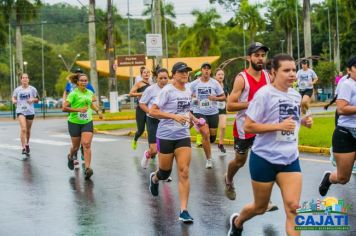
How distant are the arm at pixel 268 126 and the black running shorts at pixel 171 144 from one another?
7.66 feet

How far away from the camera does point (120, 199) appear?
32.0 feet

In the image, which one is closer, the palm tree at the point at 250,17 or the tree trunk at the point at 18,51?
the tree trunk at the point at 18,51

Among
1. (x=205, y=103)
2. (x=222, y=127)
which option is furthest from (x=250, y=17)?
(x=205, y=103)

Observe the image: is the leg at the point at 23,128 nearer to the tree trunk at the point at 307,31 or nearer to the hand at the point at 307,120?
the hand at the point at 307,120

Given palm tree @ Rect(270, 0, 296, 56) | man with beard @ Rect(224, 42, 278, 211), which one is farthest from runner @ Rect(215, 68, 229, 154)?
palm tree @ Rect(270, 0, 296, 56)

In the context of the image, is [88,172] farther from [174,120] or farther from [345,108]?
[345,108]

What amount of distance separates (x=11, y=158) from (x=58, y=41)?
418ft

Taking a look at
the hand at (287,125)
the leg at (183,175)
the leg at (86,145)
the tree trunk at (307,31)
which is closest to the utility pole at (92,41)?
the tree trunk at (307,31)

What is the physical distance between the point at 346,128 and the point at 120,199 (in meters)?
3.40

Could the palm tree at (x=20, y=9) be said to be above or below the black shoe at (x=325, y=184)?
above

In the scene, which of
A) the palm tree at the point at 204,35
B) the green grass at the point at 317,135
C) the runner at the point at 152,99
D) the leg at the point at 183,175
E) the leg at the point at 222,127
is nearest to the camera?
the leg at the point at 183,175

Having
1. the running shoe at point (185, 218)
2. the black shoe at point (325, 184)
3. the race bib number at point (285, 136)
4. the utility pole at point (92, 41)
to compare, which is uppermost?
the utility pole at point (92, 41)

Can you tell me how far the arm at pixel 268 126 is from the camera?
589cm

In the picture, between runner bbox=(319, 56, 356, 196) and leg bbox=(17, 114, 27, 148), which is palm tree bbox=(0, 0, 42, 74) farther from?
runner bbox=(319, 56, 356, 196)
